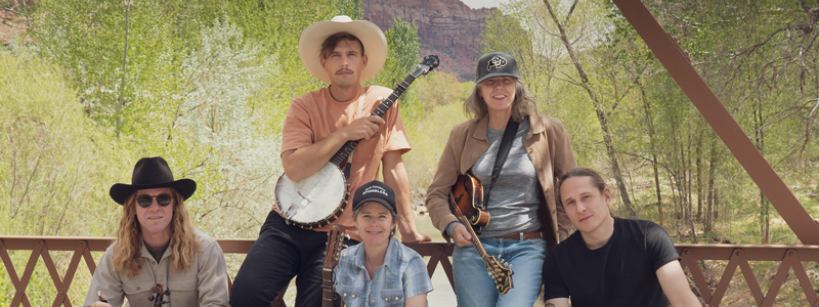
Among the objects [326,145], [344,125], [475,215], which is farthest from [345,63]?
[475,215]

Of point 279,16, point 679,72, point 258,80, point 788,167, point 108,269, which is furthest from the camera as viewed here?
point 279,16

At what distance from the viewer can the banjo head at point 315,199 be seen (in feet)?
9.46

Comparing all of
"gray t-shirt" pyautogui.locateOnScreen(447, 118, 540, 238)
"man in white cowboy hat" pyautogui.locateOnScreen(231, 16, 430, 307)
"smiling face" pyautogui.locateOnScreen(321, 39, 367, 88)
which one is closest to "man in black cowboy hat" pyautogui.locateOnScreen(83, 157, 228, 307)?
"man in white cowboy hat" pyautogui.locateOnScreen(231, 16, 430, 307)

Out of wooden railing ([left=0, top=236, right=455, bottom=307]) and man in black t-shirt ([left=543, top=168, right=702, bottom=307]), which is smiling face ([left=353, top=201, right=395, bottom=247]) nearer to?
wooden railing ([left=0, top=236, right=455, bottom=307])

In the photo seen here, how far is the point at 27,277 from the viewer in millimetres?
3463

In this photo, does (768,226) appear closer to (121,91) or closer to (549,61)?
(549,61)

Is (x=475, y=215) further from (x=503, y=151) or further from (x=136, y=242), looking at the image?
(x=136, y=242)

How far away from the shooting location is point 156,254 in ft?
9.32

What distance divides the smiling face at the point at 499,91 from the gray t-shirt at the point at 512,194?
216 millimetres

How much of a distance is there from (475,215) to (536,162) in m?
0.41

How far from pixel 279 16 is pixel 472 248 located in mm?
23753

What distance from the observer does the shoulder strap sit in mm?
2875

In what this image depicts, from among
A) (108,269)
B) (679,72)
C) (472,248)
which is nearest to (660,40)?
(679,72)

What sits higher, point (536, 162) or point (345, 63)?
point (345, 63)
